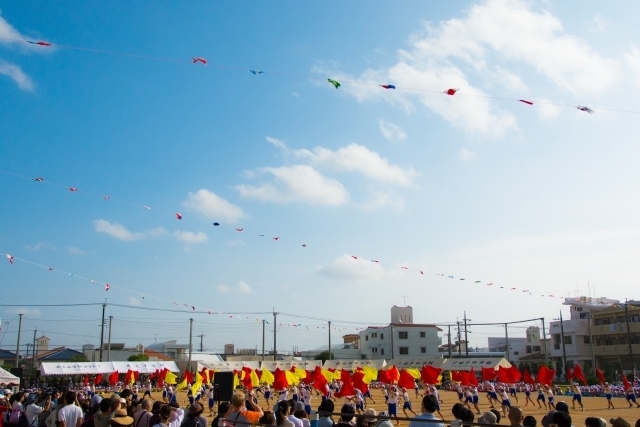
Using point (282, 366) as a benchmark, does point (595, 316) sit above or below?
above

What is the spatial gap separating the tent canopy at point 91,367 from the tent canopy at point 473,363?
2788 cm

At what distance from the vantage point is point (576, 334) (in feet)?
195

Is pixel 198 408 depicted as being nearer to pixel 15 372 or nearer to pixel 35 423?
pixel 35 423

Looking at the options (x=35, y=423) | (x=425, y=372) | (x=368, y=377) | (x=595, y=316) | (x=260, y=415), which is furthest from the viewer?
(x=595, y=316)

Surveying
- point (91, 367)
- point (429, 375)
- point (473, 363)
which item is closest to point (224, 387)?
point (429, 375)

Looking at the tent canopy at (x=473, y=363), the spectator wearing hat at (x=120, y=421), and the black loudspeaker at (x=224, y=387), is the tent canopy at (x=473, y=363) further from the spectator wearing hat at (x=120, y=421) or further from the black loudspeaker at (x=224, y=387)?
the spectator wearing hat at (x=120, y=421)

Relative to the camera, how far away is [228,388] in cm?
1237

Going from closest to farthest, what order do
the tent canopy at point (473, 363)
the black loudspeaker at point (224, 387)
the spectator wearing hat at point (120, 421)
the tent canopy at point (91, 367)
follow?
the spectator wearing hat at point (120, 421)
the black loudspeaker at point (224, 387)
the tent canopy at point (91, 367)
the tent canopy at point (473, 363)

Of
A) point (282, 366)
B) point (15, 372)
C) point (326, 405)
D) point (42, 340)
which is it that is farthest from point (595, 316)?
point (42, 340)

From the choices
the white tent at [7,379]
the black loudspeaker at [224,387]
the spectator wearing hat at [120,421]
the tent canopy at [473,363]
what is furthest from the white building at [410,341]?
the spectator wearing hat at [120,421]

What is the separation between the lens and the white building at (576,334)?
2318 inches

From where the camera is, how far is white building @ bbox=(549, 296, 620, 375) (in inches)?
2318

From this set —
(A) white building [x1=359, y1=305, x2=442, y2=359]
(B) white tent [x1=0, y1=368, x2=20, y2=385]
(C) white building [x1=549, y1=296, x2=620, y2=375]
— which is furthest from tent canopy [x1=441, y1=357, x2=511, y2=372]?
(B) white tent [x1=0, y1=368, x2=20, y2=385]

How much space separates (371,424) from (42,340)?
330 feet
